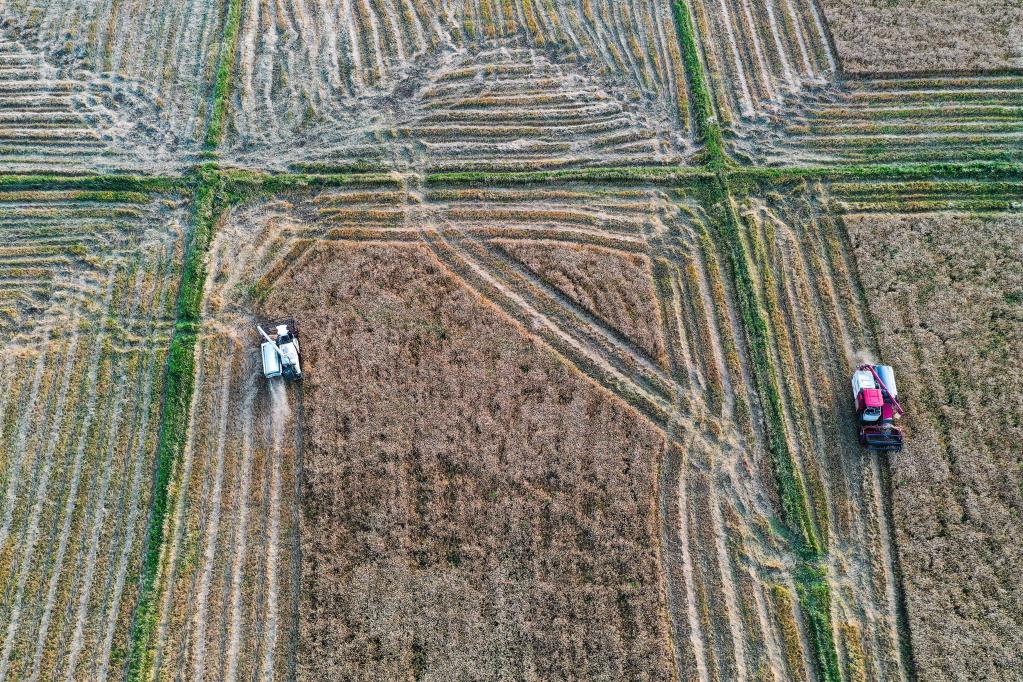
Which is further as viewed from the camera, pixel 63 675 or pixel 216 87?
pixel 216 87

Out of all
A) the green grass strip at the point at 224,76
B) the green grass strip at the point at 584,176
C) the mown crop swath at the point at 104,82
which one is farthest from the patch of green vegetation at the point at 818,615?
the mown crop swath at the point at 104,82

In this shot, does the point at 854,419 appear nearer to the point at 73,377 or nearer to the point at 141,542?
the point at 141,542

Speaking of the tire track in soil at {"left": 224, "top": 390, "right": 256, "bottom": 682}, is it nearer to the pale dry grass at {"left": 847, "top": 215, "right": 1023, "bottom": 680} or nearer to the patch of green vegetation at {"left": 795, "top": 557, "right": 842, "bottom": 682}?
the patch of green vegetation at {"left": 795, "top": 557, "right": 842, "bottom": 682}

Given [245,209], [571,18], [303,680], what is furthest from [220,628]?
[571,18]

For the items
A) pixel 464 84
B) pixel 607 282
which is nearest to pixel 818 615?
pixel 607 282

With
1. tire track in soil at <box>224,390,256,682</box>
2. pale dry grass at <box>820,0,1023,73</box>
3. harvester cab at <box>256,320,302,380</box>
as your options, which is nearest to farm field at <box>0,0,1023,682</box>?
tire track in soil at <box>224,390,256,682</box>

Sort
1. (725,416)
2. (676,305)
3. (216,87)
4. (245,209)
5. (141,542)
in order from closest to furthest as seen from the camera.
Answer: (141,542) < (725,416) < (676,305) < (245,209) < (216,87)

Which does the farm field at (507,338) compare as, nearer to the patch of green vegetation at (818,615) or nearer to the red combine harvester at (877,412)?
the patch of green vegetation at (818,615)
